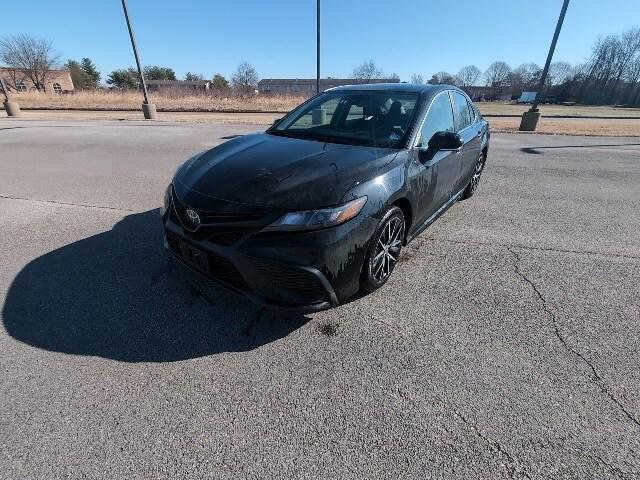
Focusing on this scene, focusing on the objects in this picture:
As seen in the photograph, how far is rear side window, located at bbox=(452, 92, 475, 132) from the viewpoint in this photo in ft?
13.4

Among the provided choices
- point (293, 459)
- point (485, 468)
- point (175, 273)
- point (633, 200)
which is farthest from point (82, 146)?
point (633, 200)

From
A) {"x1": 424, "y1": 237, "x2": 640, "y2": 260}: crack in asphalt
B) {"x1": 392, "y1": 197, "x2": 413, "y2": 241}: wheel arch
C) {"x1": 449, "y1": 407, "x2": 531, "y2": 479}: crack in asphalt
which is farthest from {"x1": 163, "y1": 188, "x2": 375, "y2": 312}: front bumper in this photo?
{"x1": 424, "y1": 237, "x2": 640, "y2": 260}: crack in asphalt

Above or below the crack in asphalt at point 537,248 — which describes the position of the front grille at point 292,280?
above

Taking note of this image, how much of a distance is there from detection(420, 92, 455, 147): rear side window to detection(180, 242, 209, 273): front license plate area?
2064mm

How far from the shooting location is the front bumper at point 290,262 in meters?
2.10

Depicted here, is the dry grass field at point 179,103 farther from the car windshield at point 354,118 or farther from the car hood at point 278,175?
the car hood at point 278,175

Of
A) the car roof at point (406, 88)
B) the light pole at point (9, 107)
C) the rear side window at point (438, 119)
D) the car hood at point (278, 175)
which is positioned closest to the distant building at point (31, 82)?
the light pole at point (9, 107)

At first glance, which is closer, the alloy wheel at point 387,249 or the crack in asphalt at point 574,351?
the crack in asphalt at point 574,351

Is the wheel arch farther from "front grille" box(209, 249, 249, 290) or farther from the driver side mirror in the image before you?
"front grille" box(209, 249, 249, 290)

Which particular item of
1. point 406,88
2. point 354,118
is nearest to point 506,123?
point 406,88

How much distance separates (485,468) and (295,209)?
1.64 metres

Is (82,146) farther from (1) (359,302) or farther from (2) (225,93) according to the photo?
(2) (225,93)

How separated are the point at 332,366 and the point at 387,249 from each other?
1016 mm

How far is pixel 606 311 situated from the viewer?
269 centimetres
